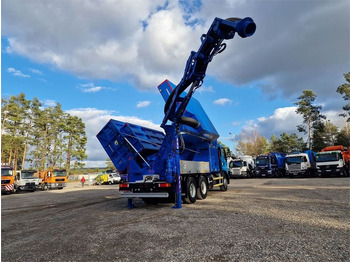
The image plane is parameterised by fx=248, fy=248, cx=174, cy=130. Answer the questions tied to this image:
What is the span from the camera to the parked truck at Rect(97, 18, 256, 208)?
8695 millimetres

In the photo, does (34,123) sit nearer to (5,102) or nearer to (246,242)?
(5,102)

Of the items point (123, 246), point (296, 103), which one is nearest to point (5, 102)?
point (123, 246)

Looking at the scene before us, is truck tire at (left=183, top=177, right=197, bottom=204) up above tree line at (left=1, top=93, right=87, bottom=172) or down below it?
below

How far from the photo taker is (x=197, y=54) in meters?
8.61

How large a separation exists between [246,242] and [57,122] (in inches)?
1951

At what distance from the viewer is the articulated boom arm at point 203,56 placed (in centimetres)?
723

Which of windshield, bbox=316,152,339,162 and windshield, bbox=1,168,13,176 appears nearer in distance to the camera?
windshield, bbox=1,168,13,176

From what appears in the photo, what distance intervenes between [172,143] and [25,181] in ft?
70.7

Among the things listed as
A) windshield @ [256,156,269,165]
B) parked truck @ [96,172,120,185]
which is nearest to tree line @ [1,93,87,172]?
parked truck @ [96,172,120,185]

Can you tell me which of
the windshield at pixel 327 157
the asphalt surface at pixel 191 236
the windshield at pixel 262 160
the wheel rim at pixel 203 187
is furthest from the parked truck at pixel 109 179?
the asphalt surface at pixel 191 236

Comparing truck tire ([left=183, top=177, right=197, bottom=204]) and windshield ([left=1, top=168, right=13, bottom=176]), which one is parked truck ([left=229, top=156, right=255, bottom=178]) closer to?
truck tire ([left=183, top=177, right=197, bottom=204])

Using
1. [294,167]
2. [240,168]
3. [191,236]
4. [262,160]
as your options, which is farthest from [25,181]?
[294,167]

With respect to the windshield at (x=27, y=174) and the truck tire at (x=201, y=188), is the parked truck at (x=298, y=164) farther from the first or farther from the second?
the windshield at (x=27, y=174)

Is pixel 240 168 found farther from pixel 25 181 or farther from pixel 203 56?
pixel 203 56
